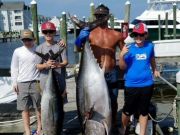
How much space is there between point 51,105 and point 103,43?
3.19 feet

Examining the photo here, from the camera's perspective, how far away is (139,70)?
Result: 508 cm

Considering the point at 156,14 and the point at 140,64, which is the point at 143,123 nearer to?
the point at 140,64

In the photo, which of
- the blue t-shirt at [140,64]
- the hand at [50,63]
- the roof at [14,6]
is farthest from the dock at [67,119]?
the roof at [14,6]

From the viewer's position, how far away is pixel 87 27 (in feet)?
15.9

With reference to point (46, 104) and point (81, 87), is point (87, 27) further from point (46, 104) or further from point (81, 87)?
point (46, 104)

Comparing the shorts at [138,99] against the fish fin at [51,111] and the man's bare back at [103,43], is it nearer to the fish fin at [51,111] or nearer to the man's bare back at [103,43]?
the man's bare back at [103,43]

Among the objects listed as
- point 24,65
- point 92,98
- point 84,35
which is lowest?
Answer: point 92,98

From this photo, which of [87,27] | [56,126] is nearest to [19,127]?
[56,126]

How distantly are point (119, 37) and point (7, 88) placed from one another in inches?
151

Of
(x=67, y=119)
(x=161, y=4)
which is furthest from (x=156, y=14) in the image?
(x=67, y=119)

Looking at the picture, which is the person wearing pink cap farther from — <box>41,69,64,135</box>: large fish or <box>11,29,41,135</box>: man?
<box>11,29,41,135</box>: man

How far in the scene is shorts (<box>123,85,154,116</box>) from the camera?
16.8 ft

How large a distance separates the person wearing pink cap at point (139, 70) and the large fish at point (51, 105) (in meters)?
0.83

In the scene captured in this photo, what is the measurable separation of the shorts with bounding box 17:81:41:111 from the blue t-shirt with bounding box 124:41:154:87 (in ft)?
4.15
